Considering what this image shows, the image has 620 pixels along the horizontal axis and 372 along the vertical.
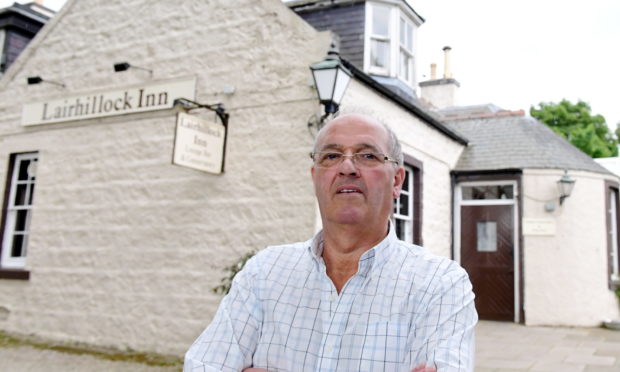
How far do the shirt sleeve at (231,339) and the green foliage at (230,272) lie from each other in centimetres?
387

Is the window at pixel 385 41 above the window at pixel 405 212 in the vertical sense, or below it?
above

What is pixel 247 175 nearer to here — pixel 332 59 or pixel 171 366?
pixel 332 59

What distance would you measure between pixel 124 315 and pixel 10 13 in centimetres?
682

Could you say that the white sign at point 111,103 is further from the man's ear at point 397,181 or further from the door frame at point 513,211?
the door frame at point 513,211

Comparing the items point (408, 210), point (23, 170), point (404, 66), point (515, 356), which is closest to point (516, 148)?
point (404, 66)

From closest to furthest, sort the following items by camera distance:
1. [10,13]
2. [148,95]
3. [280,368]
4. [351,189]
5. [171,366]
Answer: [280,368], [351,189], [171,366], [148,95], [10,13]

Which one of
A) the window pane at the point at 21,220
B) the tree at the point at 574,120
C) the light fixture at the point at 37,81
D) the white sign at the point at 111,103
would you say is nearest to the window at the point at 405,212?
the white sign at the point at 111,103

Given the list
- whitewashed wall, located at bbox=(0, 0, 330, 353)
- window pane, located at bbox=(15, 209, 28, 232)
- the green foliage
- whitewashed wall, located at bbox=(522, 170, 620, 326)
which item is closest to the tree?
whitewashed wall, located at bbox=(522, 170, 620, 326)

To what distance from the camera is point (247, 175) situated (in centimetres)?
630

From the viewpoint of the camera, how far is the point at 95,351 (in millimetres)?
6691

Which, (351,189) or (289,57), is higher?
(289,57)

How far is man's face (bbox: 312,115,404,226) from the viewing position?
1.76 m

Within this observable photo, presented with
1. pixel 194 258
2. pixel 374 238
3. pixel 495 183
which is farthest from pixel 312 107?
pixel 495 183

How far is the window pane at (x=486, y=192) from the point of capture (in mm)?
10039
